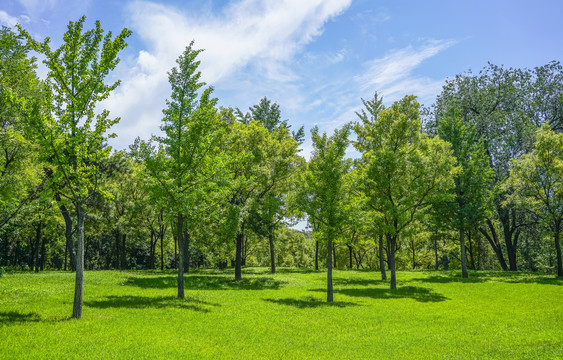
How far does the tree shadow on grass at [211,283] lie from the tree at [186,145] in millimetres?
6892

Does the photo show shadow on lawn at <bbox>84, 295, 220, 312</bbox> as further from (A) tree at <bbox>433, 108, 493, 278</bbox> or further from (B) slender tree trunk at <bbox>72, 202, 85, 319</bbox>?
(A) tree at <bbox>433, 108, 493, 278</bbox>

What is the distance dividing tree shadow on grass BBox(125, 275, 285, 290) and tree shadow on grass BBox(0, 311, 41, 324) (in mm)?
11753

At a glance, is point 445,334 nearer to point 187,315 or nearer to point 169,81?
point 187,315

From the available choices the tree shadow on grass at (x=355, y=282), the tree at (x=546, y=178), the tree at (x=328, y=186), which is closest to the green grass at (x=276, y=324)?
the tree at (x=328, y=186)

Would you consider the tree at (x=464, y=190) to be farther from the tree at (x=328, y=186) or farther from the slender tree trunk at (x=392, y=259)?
the tree at (x=328, y=186)

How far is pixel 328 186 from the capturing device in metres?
22.5

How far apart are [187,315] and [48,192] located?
7.90 meters

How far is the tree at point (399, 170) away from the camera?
27.6m

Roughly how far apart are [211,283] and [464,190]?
26708 mm

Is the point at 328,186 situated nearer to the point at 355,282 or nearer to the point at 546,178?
the point at 355,282

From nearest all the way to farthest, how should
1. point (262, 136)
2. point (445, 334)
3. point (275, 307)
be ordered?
1. point (445, 334)
2. point (275, 307)
3. point (262, 136)

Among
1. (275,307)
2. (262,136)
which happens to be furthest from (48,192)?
(262,136)

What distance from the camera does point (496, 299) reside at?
22.2 meters

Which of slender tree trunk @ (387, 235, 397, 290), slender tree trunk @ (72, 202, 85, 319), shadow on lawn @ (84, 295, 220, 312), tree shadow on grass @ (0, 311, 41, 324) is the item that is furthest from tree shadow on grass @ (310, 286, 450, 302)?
tree shadow on grass @ (0, 311, 41, 324)
